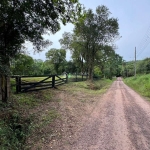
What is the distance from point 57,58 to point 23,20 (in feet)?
154

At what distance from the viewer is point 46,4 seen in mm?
5434

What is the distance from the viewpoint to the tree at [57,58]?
51.8 meters

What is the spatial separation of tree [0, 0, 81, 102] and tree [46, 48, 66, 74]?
150 ft

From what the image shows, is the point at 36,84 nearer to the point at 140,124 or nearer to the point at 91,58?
the point at 140,124

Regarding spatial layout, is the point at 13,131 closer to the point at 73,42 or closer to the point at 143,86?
the point at 143,86

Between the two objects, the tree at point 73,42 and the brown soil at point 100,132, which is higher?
the tree at point 73,42

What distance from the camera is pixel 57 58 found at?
52062mm

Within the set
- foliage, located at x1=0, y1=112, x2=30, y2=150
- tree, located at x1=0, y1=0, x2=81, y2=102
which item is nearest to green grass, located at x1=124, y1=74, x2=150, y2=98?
tree, located at x1=0, y1=0, x2=81, y2=102

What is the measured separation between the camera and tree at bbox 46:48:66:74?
51.8 meters

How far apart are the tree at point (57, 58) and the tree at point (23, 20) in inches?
1805

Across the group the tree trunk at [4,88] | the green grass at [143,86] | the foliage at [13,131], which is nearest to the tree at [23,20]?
the tree trunk at [4,88]

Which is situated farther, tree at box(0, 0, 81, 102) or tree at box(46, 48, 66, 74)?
tree at box(46, 48, 66, 74)

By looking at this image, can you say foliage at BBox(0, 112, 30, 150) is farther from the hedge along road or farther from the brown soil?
the hedge along road

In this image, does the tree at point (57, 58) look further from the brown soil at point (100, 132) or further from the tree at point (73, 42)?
the brown soil at point (100, 132)
